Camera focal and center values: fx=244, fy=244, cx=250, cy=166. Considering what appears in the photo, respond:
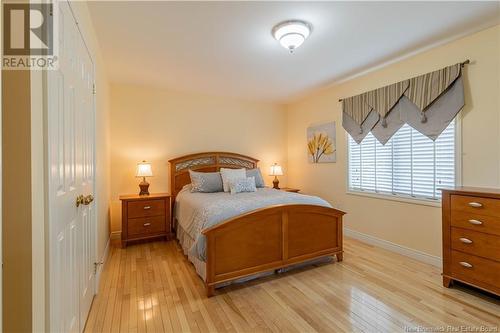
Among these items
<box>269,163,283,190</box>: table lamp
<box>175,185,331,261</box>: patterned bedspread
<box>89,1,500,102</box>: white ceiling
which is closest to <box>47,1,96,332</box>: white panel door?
<box>89,1,500,102</box>: white ceiling

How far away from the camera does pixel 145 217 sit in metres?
3.54

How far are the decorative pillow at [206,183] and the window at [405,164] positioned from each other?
2.09 metres

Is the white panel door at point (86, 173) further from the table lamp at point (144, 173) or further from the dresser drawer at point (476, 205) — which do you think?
the dresser drawer at point (476, 205)

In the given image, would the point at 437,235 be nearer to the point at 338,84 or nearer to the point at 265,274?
the point at 265,274

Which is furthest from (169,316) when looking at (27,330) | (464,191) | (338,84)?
(338,84)

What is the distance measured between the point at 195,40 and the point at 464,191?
2.91 meters

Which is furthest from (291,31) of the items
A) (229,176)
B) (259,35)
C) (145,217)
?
(145,217)

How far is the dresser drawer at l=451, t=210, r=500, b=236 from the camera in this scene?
1.99 metres

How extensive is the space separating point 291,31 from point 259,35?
351 mm

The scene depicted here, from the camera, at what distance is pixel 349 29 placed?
2.33 meters

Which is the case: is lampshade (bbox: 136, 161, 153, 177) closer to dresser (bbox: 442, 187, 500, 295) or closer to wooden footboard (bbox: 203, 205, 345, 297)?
wooden footboard (bbox: 203, 205, 345, 297)

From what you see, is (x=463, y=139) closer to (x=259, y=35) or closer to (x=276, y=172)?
(x=259, y=35)

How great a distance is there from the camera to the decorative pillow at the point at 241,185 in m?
3.56

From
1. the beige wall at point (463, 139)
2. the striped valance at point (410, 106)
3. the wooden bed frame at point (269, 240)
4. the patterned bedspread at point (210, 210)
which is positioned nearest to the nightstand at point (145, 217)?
the patterned bedspread at point (210, 210)
